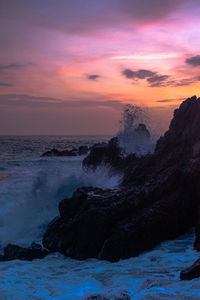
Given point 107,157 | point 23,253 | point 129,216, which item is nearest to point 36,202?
point 23,253

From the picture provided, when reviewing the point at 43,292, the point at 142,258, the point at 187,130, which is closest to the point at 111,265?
the point at 142,258

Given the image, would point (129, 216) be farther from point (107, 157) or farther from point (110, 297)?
point (107, 157)

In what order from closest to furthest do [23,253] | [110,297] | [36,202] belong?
[110,297] < [23,253] < [36,202]

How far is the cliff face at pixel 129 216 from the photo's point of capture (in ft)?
20.6

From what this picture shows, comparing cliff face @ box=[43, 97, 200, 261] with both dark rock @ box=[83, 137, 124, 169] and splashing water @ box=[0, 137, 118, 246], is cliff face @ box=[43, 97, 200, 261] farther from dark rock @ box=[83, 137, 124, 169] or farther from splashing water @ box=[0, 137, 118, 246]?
dark rock @ box=[83, 137, 124, 169]

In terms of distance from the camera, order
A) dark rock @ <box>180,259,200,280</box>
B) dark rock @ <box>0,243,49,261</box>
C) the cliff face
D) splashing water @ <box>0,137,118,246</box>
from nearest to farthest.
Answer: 1. dark rock @ <box>180,259,200,280</box>
2. the cliff face
3. dark rock @ <box>0,243,49,261</box>
4. splashing water @ <box>0,137,118,246</box>

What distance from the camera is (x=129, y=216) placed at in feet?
22.5

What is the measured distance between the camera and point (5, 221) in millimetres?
10000

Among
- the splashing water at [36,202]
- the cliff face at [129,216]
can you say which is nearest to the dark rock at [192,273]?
the cliff face at [129,216]

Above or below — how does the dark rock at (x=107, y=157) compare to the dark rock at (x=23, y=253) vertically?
above

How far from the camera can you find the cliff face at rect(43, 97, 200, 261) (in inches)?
248

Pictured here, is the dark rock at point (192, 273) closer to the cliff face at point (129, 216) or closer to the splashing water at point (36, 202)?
the cliff face at point (129, 216)

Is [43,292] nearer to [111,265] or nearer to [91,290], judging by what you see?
[91,290]

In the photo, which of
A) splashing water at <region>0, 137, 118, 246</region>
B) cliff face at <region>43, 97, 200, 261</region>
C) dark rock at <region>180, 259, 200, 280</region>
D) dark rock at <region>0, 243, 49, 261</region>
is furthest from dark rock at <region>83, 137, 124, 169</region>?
dark rock at <region>180, 259, 200, 280</region>
